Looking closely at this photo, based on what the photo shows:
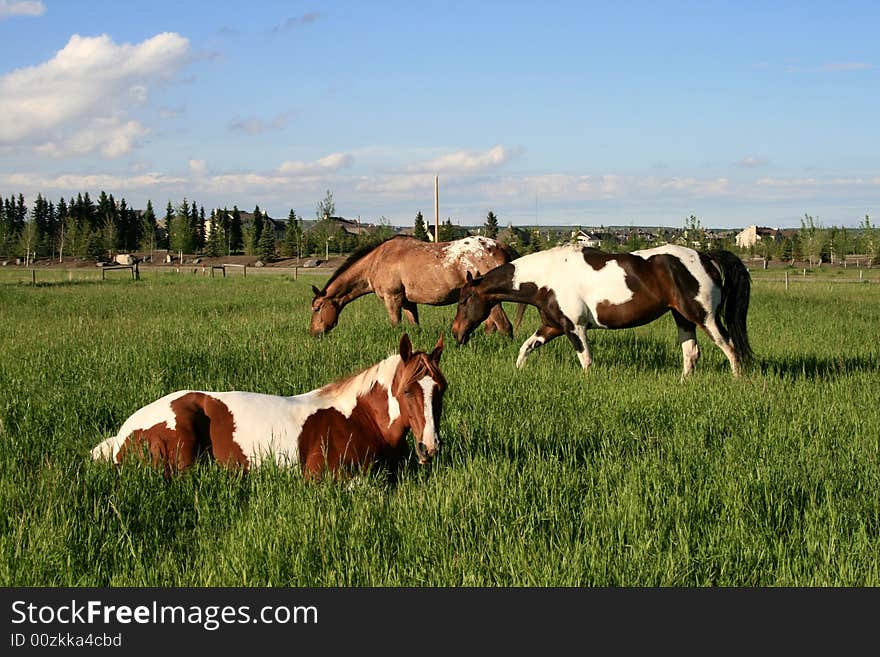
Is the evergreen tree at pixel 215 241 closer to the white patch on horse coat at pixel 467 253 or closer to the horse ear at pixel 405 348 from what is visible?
the white patch on horse coat at pixel 467 253

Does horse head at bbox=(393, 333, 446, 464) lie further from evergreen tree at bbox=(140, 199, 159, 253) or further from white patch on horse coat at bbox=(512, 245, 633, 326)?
evergreen tree at bbox=(140, 199, 159, 253)

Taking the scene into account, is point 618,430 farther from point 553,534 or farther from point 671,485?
point 553,534

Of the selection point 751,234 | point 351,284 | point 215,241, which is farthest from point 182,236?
point 751,234

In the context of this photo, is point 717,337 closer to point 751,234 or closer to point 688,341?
point 688,341

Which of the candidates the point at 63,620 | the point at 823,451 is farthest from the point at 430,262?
the point at 63,620

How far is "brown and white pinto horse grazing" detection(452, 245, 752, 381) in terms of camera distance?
10758 millimetres

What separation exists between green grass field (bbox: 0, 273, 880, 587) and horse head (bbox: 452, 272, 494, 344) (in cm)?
218

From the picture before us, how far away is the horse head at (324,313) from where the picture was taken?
15.5 meters

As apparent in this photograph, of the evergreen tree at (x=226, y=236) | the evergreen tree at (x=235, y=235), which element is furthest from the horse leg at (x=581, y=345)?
the evergreen tree at (x=235, y=235)

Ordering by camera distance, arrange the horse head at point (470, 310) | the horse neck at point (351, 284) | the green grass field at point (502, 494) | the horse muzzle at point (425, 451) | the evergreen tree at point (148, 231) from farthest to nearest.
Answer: the evergreen tree at point (148, 231), the horse neck at point (351, 284), the horse head at point (470, 310), the horse muzzle at point (425, 451), the green grass field at point (502, 494)

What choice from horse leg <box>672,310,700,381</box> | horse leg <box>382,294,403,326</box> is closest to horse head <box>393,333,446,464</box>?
Result: horse leg <box>672,310,700,381</box>

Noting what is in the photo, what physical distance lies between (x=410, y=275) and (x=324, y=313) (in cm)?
184

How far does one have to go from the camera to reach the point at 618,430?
684cm

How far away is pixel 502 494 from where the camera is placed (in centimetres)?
487
